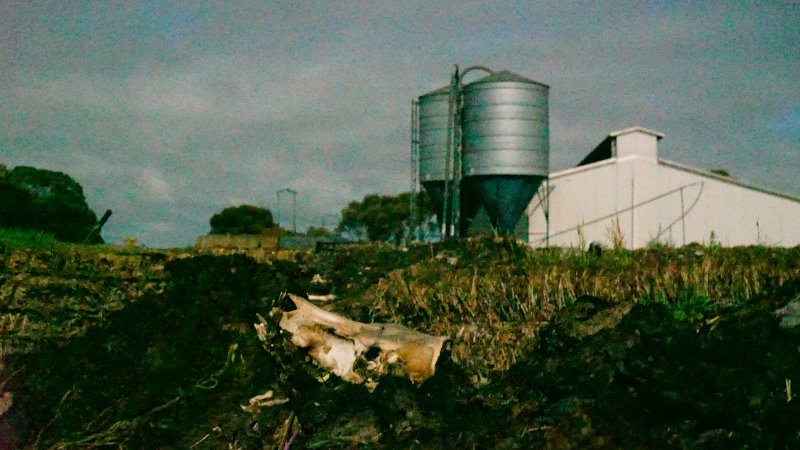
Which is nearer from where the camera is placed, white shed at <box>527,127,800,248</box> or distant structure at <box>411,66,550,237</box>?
distant structure at <box>411,66,550,237</box>

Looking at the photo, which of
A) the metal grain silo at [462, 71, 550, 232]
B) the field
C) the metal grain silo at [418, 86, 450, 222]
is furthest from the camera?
the metal grain silo at [418, 86, 450, 222]

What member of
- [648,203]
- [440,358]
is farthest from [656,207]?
[440,358]

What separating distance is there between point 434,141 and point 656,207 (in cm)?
672

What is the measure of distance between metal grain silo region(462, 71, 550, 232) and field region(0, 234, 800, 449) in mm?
10532

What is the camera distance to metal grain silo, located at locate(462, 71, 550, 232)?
20.3 metres

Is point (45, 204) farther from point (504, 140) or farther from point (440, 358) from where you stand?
point (440, 358)

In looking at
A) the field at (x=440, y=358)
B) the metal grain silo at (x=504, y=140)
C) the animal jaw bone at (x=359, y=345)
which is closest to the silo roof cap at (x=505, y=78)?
the metal grain silo at (x=504, y=140)

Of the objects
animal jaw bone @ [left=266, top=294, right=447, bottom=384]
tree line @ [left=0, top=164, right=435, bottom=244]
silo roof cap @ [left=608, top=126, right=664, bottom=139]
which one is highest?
silo roof cap @ [left=608, top=126, right=664, bottom=139]

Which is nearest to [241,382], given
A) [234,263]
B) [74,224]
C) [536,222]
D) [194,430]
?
[194,430]

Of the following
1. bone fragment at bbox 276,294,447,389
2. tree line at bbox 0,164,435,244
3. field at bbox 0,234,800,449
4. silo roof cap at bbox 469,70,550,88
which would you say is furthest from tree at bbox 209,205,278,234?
bone fragment at bbox 276,294,447,389

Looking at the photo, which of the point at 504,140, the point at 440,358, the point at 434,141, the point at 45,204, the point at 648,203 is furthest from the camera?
the point at 45,204

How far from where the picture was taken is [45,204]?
25.7 metres

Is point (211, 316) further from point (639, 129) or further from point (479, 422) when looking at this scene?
point (639, 129)

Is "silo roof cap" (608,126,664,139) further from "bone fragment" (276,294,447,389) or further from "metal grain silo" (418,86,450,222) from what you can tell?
"bone fragment" (276,294,447,389)
